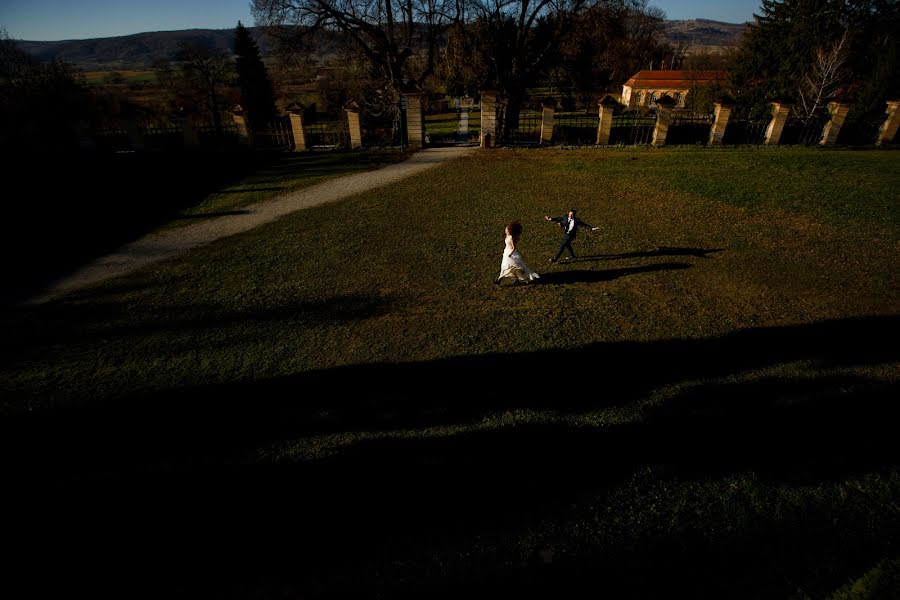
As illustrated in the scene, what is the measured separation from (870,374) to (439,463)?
18.2 ft

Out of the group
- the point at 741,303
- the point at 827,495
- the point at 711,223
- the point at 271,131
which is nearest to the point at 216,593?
the point at 827,495

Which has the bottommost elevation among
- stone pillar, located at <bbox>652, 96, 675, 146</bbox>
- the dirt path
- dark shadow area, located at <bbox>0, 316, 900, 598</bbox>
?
dark shadow area, located at <bbox>0, 316, 900, 598</bbox>

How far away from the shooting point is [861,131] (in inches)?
739

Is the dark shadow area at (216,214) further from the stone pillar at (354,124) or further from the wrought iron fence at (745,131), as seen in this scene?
the wrought iron fence at (745,131)

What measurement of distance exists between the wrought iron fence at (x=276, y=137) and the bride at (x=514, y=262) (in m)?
15.8

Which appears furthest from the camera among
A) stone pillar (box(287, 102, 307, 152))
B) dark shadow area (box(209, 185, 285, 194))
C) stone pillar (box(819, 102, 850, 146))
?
stone pillar (box(287, 102, 307, 152))

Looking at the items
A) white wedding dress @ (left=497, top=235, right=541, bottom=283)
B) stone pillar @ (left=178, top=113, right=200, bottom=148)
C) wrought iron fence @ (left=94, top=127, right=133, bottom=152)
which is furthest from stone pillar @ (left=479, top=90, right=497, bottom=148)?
wrought iron fence @ (left=94, top=127, right=133, bottom=152)

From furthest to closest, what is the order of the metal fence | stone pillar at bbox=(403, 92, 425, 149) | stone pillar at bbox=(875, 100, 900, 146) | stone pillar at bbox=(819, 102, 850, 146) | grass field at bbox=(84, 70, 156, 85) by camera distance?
grass field at bbox=(84, 70, 156, 85) < the metal fence < stone pillar at bbox=(403, 92, 425, 149) < stone pillar at bbox=(819, 102, 850, 146) < stone pillar at bbox=(875, 100, 900, 146)

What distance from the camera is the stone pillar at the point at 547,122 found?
17969 mm

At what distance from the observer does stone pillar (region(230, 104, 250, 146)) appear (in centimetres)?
1805

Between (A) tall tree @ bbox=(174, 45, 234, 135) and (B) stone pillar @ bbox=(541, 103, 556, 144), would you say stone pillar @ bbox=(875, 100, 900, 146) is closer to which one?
(B) stone pillar @ bbox=(541, 103, 556, 144)

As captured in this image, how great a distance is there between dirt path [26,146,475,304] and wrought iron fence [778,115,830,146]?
1561 cm

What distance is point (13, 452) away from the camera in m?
4.56

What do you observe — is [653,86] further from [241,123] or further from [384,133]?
[241,123]
